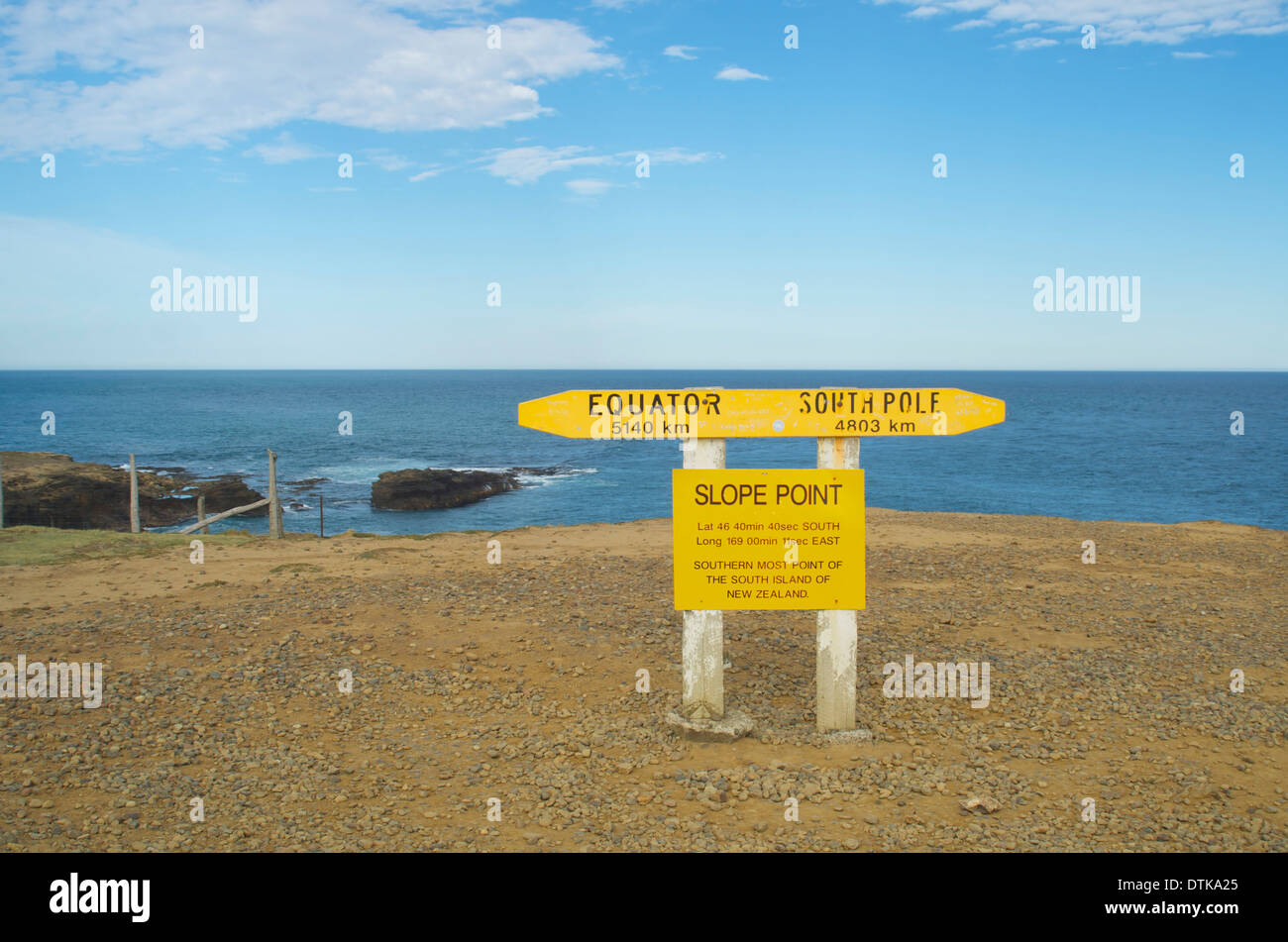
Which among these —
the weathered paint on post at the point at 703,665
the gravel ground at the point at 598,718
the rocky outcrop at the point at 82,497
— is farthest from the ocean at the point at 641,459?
the weathered paint on post at the point at 703,665

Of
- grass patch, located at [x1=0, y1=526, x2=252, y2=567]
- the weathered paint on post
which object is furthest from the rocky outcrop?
the weathered paint on post

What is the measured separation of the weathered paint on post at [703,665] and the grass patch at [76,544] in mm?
11826

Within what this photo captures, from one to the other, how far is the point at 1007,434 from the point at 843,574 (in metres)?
84.6

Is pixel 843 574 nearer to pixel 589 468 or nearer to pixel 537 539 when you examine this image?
pixel 537 539

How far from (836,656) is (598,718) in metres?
2.40

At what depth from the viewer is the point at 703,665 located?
7785 mm

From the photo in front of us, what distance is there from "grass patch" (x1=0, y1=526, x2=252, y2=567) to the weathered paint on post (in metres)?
11.8

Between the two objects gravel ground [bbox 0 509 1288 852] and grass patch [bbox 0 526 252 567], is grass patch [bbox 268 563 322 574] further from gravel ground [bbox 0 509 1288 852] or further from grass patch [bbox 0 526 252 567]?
grass patch [bbox 0 526 252 567]

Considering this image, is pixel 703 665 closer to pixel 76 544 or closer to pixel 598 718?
pixel 598 718

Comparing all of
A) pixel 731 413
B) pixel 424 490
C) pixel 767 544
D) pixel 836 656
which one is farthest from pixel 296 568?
pixel 424 490

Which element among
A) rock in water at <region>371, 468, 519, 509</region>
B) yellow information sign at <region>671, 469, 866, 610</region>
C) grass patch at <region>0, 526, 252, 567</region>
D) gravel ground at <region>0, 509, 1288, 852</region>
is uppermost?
yellow information sign at <region>671, 469, 866, 610</region>

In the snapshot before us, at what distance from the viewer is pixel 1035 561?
14664 millimetres

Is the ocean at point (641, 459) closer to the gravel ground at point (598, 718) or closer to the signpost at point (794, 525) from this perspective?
the gravel ground at point (598, 718)

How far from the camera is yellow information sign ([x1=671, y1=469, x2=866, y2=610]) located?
7.61 metres
